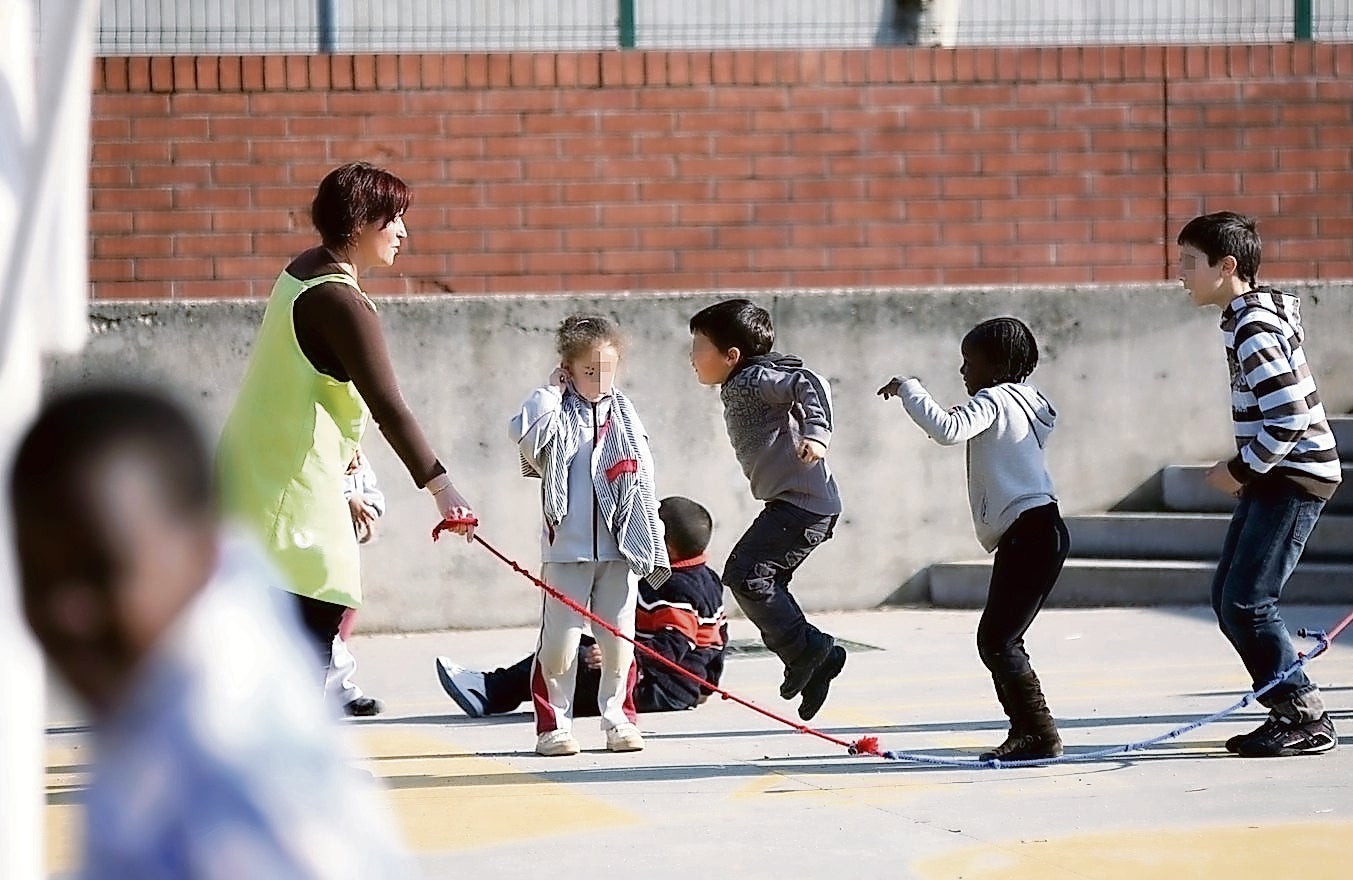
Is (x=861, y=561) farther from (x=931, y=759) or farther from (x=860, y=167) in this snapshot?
(x=931, y=759)

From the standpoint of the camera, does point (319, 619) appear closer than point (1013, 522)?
Yes

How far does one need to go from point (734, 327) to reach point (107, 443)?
201 inches

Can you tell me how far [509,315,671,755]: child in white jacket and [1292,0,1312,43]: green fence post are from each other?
259 inches

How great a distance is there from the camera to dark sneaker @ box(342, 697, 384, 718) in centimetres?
725

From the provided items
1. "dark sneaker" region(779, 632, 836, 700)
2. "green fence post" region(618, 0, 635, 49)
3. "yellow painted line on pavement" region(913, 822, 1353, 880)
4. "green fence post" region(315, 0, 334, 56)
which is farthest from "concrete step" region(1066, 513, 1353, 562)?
"green fence post" region(315, 0, 334, 56)

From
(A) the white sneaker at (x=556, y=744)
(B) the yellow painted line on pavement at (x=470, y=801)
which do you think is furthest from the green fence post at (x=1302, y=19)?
(B) the yellow painted line on pavement at (x=470, y=801)

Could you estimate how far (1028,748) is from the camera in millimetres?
5914

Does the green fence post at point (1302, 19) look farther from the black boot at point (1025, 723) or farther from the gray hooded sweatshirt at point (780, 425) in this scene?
the black boot at point (1025, 723)

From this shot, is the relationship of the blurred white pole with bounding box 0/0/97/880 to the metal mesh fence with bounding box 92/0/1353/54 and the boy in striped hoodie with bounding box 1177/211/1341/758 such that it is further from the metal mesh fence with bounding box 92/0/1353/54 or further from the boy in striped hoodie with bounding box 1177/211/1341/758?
the metal mesh fence with bounding box 92/0/1353/54

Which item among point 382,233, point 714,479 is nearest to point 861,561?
point 714,479

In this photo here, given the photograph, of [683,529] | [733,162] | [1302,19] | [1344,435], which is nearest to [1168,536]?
[1344,435]

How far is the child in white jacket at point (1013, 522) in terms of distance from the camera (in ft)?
19.1

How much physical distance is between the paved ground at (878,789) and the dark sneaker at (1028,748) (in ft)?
0.26

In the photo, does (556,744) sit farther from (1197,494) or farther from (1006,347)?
(1197,494)
